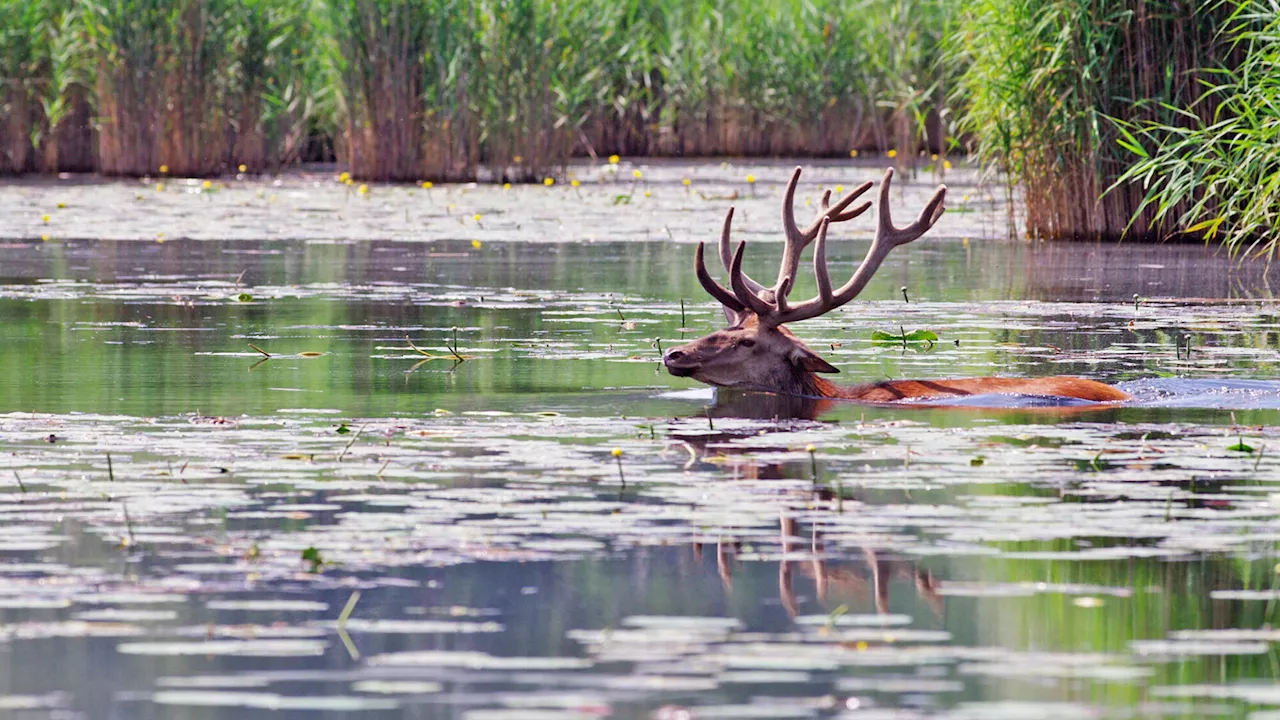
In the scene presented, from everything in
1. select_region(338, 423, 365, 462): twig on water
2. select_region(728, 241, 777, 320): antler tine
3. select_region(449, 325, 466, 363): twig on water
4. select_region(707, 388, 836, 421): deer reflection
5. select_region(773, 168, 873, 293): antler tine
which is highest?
select_region(773, 168, 873, 293): antler tine

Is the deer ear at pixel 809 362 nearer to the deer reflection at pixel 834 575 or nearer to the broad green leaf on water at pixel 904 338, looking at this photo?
the broad green leaf on water at pixel 904 338

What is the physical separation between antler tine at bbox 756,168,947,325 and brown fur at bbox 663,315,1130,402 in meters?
0.11

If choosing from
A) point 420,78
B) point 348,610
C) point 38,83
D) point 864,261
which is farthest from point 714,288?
point 38,83

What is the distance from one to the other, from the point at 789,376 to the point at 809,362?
0.42 feet

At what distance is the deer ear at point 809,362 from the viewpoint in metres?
8.81

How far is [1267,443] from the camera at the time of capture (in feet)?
24.1

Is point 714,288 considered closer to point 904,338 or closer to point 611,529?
point 904,338

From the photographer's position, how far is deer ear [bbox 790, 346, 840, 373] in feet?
28.9

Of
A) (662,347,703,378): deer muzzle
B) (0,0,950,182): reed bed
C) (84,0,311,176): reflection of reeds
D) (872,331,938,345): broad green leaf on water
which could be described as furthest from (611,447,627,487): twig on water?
(84,0,311,176): reflection of reeds

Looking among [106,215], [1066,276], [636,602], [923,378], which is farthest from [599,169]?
[636,602]

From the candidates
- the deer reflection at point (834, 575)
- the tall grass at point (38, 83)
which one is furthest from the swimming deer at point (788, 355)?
the tall grass at point (38, 83)

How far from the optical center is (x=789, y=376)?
8.96 metres

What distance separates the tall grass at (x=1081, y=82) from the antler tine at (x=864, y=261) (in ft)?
20.9

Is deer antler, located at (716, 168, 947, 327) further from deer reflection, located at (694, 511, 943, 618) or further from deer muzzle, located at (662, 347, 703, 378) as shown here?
deer reflection, located at (694, 511, 943, 618)
